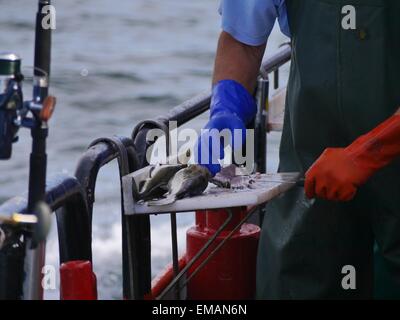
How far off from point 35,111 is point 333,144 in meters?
1.09

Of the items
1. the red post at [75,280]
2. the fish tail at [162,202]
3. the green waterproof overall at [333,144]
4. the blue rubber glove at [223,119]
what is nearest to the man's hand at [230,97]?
the blue rubber glove at [223,119]

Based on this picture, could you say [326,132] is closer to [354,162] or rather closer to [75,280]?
[354,162]

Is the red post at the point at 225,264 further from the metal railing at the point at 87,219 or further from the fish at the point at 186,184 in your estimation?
the fish at the point at 186,184

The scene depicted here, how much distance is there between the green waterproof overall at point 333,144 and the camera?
8.49 feet

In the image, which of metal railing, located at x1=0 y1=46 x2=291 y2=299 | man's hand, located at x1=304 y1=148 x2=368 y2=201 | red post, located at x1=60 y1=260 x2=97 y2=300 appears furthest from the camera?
man's hand, located at x1=304 y1=148 x2=368 y2=201

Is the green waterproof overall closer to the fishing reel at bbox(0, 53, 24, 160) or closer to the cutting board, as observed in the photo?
the cutting board

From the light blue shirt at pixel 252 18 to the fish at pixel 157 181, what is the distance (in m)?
0.49

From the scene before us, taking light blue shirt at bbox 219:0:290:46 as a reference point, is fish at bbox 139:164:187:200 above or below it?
below

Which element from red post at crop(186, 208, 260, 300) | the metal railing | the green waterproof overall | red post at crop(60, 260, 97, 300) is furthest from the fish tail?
red post at crop(186, 208, 260, 300)

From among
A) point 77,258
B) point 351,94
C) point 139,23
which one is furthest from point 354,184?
point 139,23

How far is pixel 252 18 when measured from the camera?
9.34ft

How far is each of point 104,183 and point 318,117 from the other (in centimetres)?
550

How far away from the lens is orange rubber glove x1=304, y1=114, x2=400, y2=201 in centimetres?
248

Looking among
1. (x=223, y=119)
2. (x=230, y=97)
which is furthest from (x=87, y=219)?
(x=230, y=97)
